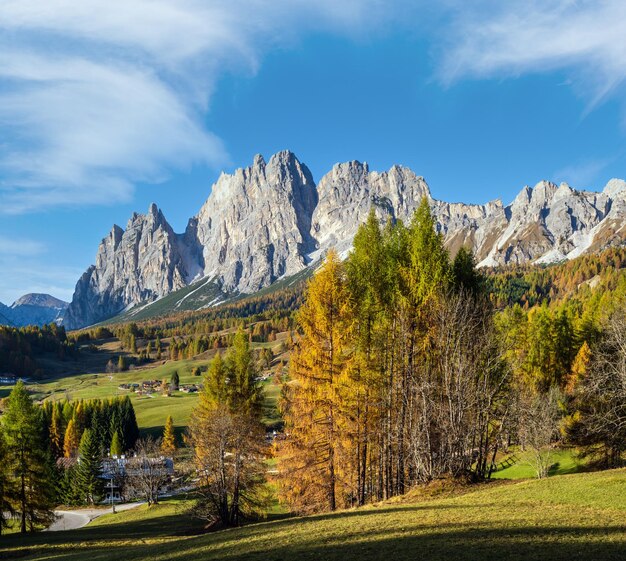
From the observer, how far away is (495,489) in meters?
21.0

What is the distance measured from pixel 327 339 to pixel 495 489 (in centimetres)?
1066

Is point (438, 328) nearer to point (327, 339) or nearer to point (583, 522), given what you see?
point (327, 339)

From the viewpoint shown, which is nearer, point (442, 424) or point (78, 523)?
point (442, 424)

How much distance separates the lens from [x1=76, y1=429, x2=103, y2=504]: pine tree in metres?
72.3

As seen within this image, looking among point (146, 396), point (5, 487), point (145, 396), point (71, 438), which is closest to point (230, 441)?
point (5, 487)

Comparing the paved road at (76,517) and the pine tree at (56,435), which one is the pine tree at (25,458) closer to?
the paved road at (76,517)

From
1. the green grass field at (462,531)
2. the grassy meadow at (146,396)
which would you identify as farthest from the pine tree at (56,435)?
the green grass field at (462,531)

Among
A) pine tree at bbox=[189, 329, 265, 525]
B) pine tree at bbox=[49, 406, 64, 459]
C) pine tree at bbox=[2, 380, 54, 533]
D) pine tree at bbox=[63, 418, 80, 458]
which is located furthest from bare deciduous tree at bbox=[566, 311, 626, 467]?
pine tree at bbox=[49, 406, 64, 459]

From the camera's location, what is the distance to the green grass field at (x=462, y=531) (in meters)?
12.2

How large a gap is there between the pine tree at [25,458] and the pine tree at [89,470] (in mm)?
36817

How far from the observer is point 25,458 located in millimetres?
36594

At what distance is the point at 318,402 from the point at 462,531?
428 inches

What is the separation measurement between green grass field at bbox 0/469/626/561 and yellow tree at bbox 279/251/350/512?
12.0ft

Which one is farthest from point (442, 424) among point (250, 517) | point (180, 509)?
point (180, 509)
